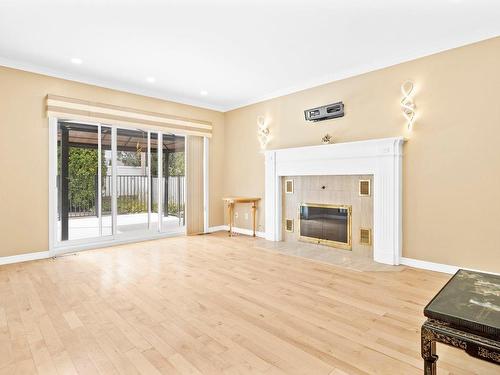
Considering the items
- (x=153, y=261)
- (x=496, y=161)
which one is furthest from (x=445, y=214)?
(x=153, y=261)

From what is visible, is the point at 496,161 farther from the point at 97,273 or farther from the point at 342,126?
the point at 97,273

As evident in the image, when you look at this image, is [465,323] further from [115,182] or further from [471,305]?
[115,182]

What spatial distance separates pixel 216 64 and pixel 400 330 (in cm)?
391

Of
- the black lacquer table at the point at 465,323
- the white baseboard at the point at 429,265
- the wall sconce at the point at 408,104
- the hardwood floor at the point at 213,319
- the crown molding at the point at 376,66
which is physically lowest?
the hardwood floor at the point at 213,319

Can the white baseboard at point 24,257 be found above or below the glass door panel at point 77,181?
below

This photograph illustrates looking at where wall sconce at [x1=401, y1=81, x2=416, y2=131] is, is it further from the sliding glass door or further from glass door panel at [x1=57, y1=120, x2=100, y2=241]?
glass door panel at [x1=57, y1=120, x2=100, y2=241]

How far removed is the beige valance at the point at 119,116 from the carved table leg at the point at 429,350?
5.21 metres

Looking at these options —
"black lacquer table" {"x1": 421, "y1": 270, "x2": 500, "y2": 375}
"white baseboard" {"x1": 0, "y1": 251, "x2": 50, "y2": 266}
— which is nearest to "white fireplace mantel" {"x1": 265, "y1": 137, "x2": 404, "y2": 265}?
"black lacquer table" {"x1": 421, "y1": 270, "x2": 500, "y2": 375}

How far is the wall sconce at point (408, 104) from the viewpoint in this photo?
384 cm

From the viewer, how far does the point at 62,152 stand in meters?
4.67

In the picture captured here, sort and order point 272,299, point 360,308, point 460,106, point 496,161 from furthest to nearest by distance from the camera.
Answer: point 460,106
point 496,161
point 272,299
point 360,308

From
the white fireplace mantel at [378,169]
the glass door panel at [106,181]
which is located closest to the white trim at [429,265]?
the white fireplace mantel at [378,169]

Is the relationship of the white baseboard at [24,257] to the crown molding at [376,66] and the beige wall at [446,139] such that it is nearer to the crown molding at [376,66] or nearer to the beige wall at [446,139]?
the crown molding at [376,66]

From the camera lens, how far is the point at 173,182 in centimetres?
608
